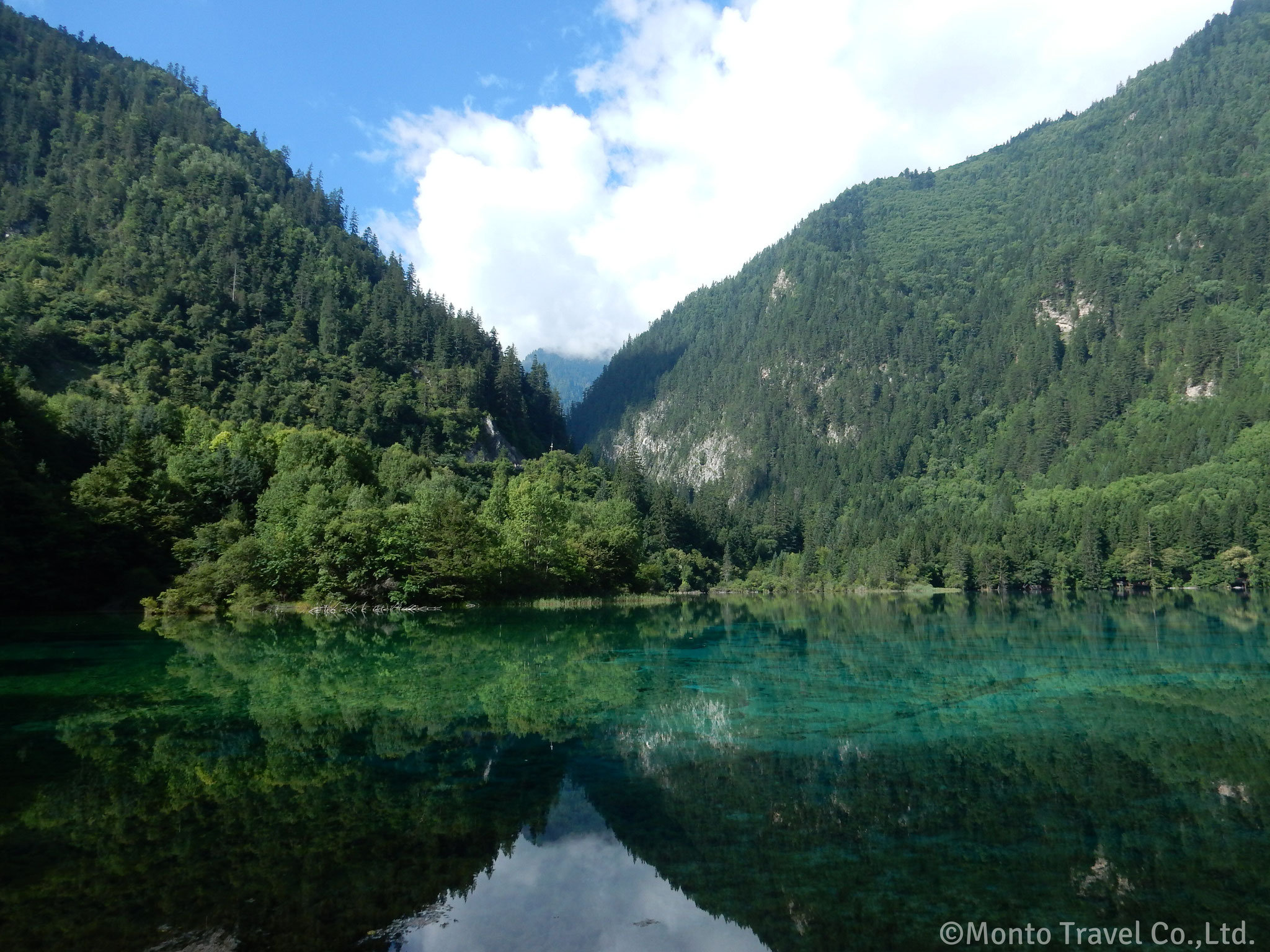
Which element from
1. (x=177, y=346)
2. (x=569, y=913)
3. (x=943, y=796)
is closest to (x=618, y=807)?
(x=569, y=913)

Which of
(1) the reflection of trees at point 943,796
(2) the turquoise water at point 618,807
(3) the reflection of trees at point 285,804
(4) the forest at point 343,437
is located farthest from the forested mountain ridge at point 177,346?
(1) the reflection of trees at point 943,796

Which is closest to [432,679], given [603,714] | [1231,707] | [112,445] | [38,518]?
[603,714]

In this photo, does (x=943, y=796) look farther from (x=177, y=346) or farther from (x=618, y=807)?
(x=177, y=346)

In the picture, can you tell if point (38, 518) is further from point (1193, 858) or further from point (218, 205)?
point (218, 205)

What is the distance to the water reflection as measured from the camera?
898 cm

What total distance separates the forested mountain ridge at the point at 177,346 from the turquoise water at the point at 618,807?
37443 mm

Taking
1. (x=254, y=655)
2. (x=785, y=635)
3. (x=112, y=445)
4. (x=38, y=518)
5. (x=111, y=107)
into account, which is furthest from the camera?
(x=111, y=107)

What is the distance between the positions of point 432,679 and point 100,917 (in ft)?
60.1

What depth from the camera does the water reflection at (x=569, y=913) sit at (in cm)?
898

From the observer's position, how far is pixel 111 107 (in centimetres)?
15762

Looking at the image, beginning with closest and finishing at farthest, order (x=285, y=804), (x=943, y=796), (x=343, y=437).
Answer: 1. (x=285, y=804)
2. (x=943, y=796)
3. (x=343, y=437)

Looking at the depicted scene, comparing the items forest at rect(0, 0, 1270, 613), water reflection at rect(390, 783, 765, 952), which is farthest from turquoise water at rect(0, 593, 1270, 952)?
forest at rect(0, 0, 1270, 613)

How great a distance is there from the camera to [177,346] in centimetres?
10669

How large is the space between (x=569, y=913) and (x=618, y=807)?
3780mm
